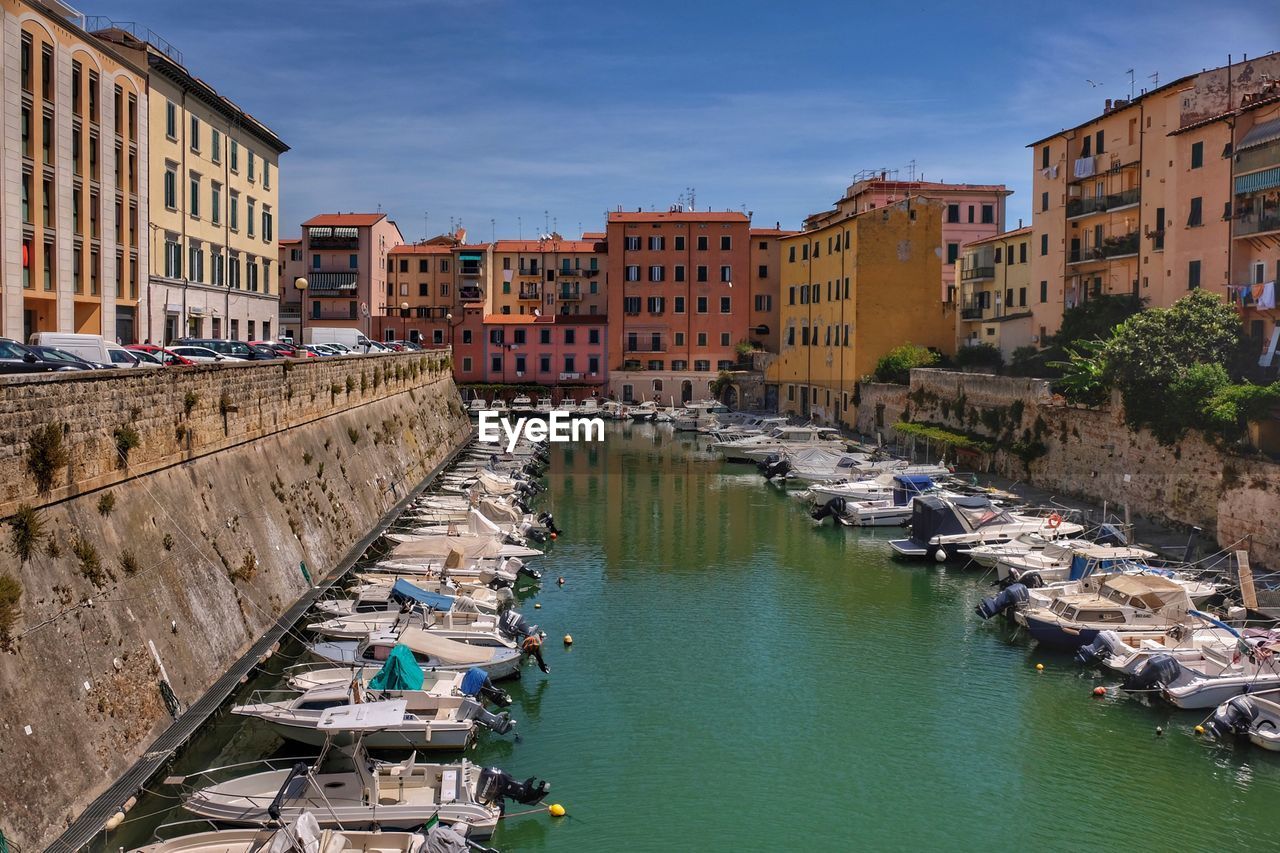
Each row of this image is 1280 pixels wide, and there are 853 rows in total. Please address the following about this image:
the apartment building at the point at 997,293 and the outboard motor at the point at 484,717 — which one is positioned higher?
the apartment building at the point at 997,293

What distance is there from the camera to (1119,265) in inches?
1847

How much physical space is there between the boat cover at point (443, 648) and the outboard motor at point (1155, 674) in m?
12.4

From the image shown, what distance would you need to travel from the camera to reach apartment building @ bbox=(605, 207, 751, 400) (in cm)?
8712

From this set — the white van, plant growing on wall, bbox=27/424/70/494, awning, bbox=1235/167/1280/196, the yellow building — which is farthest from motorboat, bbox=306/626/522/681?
the yellow building

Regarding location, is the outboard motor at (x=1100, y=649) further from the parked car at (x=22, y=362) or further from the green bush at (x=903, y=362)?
the green bush at (x=903, y=362)

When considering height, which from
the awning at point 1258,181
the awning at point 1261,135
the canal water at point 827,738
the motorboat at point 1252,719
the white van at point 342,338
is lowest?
the canal water at point 827,738

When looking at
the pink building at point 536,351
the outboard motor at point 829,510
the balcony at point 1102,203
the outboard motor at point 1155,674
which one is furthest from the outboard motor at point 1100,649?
the pink building at point 536,351

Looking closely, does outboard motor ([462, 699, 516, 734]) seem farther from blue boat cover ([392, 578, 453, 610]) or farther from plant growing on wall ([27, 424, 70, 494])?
plant growing on wall ([27, 424, 70, 494])

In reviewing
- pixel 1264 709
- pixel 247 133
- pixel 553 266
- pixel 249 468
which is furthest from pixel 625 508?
pixel 553 266

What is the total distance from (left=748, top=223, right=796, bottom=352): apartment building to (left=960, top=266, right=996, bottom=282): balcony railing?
2614 centimetres

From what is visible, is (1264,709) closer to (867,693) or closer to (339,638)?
(867,693)

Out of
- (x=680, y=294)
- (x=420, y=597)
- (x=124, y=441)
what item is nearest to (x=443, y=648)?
(x=420, y=597)

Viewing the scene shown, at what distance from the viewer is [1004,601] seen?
26.3 meters

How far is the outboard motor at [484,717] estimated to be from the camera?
18312 mm
